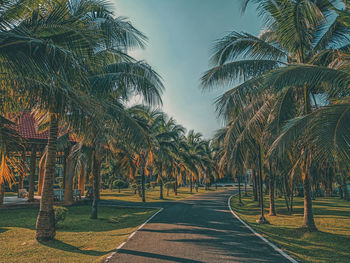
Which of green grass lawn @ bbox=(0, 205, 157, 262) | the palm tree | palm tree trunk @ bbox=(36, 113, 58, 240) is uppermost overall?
the palm tree

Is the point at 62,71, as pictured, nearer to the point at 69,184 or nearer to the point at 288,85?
the point at 288,85

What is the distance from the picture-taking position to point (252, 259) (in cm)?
629

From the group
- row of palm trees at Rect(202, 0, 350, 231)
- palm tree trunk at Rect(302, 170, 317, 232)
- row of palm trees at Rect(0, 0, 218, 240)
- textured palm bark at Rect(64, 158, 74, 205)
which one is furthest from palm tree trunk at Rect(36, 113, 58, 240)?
textured palm bark at Rect(64, 158, 74, 205)

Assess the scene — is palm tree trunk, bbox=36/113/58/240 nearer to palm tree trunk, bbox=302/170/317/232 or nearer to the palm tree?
the palm tree

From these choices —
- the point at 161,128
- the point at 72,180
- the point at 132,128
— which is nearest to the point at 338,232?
the point at 132,128

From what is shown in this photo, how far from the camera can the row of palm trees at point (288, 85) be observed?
23.3 feet

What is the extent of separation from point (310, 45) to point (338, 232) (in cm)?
784

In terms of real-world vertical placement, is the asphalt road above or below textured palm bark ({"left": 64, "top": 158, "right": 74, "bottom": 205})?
below

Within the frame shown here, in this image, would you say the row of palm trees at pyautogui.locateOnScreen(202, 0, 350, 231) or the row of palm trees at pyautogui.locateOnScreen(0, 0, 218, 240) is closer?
the row of palm trees at pyautogui.locateOnScreen(0, 0, 218, 240)

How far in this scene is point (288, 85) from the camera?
7246mm

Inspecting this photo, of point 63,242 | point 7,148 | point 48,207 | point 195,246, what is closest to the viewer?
point 7,148

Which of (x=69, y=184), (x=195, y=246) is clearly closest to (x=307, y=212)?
(x=195, y=246)

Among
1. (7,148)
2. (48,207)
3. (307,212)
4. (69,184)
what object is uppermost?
(7,148)

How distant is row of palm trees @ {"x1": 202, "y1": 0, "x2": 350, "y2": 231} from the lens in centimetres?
709
